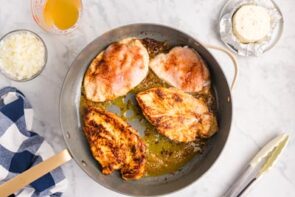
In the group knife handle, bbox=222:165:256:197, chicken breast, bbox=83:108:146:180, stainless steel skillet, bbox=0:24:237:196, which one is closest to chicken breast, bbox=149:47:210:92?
stainless steel skillet, bbox=0:24:237:196

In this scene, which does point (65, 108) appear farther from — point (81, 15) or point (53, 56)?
point (81, 15)

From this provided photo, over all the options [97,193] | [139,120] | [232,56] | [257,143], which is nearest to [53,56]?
[139,120]

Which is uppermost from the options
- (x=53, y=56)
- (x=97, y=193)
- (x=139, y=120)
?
(x=53, y=56)

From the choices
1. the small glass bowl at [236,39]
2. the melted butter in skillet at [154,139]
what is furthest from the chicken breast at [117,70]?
the small glass bowl at [236,39]

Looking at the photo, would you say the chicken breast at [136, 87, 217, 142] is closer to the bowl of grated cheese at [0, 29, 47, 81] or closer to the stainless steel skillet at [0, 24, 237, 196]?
the stainless steel skillet at [0, 24, 237, 196]

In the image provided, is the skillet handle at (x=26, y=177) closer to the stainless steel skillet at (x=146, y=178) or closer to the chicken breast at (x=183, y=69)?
the stainless steel skillet at (x=146, y=178)

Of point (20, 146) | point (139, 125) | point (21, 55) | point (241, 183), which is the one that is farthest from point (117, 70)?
point (241, 183)
